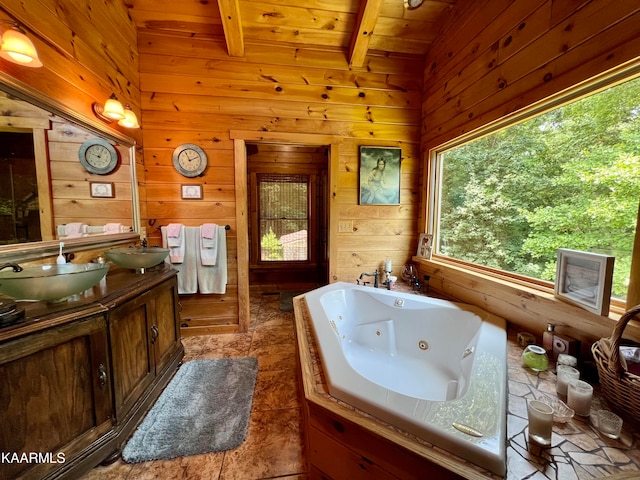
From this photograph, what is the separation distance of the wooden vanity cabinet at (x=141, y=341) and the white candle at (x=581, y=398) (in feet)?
6.36

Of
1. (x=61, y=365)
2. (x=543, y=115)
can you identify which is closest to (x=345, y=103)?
(x=543, y=115)

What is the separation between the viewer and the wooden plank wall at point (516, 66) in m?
1.06

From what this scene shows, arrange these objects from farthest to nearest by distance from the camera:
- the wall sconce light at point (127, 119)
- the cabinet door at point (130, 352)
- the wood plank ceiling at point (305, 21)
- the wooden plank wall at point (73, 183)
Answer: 1. the wood plank ceiling at point (305, 21)
2. the wall sconce light at point (127, 119)
3. the wooden plank wall at point (73, 183)
4. the cabinet door at point (130, 352)

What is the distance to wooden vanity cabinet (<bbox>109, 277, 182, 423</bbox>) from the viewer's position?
3.93 feet

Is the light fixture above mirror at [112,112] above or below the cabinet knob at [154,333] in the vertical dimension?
above

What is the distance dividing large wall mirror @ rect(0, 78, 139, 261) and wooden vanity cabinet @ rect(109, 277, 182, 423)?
539 mm

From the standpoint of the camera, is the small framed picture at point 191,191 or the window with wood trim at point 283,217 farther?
the window with wood trim at point 283,217

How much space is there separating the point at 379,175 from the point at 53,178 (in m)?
2.45

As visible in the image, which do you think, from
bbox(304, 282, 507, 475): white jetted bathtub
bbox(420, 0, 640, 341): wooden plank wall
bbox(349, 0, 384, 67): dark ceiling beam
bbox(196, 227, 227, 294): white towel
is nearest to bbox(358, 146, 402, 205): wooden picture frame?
bbox(420, 0, 640, 341): wooden plank wall

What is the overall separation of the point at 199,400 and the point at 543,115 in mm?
2766

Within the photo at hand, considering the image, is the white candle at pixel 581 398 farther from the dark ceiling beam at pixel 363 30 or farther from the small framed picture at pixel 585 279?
the dark ceiling beam at pixel 363 30

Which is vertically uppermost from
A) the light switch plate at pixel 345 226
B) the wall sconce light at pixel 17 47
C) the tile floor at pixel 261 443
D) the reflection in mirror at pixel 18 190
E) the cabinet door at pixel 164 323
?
the wall sconce light at pixel 17 47

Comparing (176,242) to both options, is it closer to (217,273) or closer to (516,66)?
(217,273)

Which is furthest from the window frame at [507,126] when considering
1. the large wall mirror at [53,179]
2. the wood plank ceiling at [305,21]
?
the large wall mirror at [53,179]
